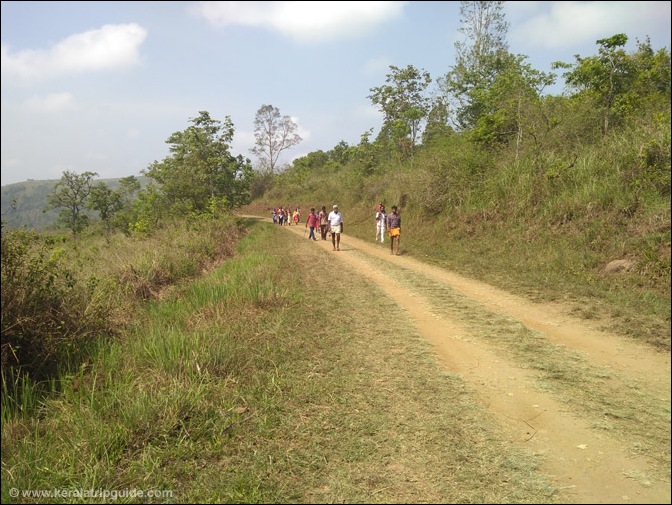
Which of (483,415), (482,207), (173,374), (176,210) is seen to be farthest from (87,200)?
(483,415)

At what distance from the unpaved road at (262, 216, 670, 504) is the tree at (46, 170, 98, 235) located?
1459 inches

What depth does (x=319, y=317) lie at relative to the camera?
6254 mm

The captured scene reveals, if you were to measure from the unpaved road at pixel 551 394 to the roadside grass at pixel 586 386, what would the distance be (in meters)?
0.06

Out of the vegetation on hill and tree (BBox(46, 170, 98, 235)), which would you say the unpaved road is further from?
tree (BBox(46, 170, 98, 235))

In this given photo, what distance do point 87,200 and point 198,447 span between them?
127 ft

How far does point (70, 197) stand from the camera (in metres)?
35.0

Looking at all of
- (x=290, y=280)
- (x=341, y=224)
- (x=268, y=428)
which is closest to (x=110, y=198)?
(x=341, y=224)

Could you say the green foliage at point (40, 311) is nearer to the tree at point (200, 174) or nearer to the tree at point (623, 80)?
the tree at point (623, 80)

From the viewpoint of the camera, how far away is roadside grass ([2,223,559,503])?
2.59m

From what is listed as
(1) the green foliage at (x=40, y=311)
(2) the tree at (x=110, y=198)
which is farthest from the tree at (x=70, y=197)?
(1) the green foliage at (x=40, y=311)

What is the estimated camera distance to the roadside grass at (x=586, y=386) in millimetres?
1816

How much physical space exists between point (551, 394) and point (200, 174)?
25.2 metres

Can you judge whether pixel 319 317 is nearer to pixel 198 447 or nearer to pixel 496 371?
pixel 496 371

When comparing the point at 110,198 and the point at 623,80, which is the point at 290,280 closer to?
the point at 623,80
